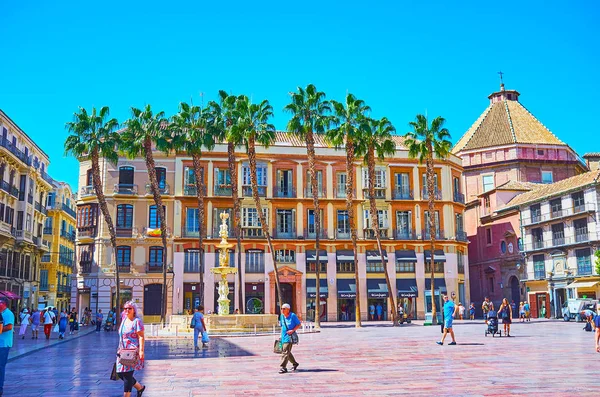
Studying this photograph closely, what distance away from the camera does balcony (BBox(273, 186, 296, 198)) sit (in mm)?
53406

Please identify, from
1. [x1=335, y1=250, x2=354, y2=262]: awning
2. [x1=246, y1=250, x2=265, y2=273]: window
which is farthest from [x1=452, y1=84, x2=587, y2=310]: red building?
[x1=246, y1=250, x2=265, y2=273]: window

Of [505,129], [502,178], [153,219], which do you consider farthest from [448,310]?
[505,129]

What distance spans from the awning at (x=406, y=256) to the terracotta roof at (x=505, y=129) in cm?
2074

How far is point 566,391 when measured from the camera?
11.6m

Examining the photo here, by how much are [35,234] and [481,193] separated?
45278mm

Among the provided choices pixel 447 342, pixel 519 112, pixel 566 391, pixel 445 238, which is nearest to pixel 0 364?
pixel 566 391

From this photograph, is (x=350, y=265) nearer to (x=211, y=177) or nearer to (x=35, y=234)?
(x=211, y=177)

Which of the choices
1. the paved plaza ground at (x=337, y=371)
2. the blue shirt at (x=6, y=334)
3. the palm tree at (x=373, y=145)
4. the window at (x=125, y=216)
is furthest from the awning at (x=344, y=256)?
the blue shirt at (x=6, y=334)

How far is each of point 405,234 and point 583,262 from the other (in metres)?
14.5

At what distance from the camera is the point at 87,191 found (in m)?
52.4

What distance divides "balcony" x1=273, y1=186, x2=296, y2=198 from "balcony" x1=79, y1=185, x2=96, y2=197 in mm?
15092

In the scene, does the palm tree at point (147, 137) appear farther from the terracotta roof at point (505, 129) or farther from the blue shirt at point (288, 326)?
the terracotta roof at point (505, 129)

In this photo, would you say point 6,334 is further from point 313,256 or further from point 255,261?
point 313,256

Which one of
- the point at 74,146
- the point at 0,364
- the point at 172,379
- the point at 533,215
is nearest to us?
the point at 0,364
